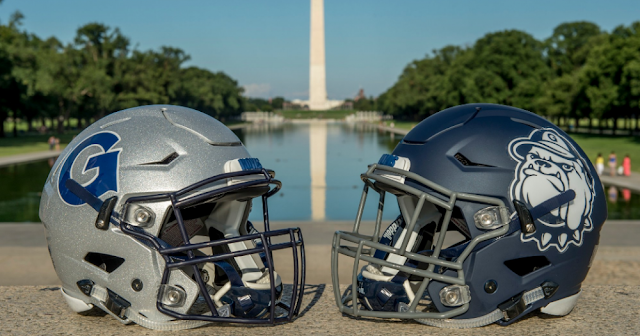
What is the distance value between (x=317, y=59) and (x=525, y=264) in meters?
111

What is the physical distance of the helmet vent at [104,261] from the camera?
13.9 ft

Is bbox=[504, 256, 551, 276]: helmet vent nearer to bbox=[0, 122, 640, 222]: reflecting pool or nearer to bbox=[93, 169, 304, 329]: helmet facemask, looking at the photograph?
bbox=[93, 169, 304, 329]: helmet facemask

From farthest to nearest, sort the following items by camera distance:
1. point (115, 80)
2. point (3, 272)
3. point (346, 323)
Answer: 1. point (115, 80)
2. point (3, 272)
3. point (346, 323)

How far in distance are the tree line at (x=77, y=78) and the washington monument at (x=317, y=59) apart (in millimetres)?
30732

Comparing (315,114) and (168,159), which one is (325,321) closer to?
(168,159)

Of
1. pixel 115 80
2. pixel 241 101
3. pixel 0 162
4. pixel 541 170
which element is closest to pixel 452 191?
pixel 541 170

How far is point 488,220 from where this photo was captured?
3.93 m

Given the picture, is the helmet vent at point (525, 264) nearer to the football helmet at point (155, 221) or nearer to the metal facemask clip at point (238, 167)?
the football helmet at point (155, 221)

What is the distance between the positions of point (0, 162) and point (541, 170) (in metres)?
29.9

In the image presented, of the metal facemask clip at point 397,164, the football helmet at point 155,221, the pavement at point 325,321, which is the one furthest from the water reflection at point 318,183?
the metal facemask clip at point 397,164

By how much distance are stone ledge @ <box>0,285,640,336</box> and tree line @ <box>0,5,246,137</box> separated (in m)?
45.1

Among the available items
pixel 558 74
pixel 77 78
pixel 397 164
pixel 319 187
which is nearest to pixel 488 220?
pixel 397 164

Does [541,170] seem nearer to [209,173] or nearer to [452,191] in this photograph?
[452,191]

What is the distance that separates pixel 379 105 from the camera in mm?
165250
